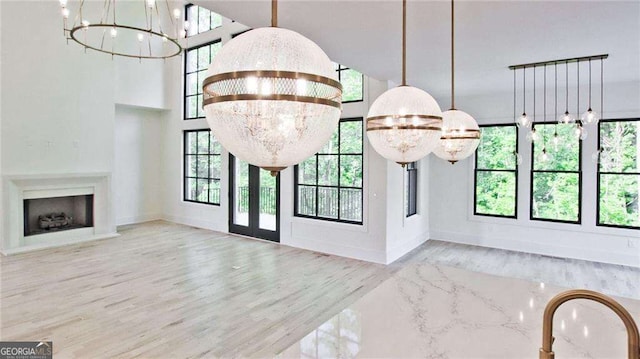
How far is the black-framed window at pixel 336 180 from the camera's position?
5.97 metres

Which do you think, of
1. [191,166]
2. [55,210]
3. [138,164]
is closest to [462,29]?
[191,166]

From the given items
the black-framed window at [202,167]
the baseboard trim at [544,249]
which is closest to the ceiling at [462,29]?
the baseboard trim at [544,249]

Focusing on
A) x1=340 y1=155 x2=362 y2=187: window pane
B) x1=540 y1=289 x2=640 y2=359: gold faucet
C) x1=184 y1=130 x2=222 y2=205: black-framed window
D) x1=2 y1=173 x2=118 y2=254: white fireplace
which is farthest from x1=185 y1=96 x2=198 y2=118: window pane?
x1=540 y1=289 x2=640 y2=359: gold faucet

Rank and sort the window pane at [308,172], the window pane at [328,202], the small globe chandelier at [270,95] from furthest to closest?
the window pane at [308,172], the window pane at [328,202], the small globe chandelier at [270,95]

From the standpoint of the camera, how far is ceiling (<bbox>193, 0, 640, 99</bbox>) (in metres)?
2.77

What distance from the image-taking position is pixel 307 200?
648cm

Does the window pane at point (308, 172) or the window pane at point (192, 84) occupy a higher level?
the window pane at point (192, 84)

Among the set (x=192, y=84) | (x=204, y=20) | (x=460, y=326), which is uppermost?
(x=204, y=20)

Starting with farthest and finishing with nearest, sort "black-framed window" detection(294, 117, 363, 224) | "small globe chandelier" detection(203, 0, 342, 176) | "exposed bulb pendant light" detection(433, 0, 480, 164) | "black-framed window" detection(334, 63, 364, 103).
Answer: "black-framed window" detection(294, 117, 363, 224) < "black-framed window" detection(334, 63, 364, 103) < "exposed bulb pendant light" detection(433, 0, 480, 164) < "small globe chandelier" detection(203, 0, 342, 176)

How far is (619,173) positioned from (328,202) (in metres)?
4.66

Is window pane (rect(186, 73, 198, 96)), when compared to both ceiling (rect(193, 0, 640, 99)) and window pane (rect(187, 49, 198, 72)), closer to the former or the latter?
window pane (rect(187, 49, 198, 72))

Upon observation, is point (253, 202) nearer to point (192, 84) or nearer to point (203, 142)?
point (203, 142)

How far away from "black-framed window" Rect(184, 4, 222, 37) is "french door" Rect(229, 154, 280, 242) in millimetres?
3307

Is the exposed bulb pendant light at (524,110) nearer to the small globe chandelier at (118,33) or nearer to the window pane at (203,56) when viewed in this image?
the small globe chandelier at (118,33)
